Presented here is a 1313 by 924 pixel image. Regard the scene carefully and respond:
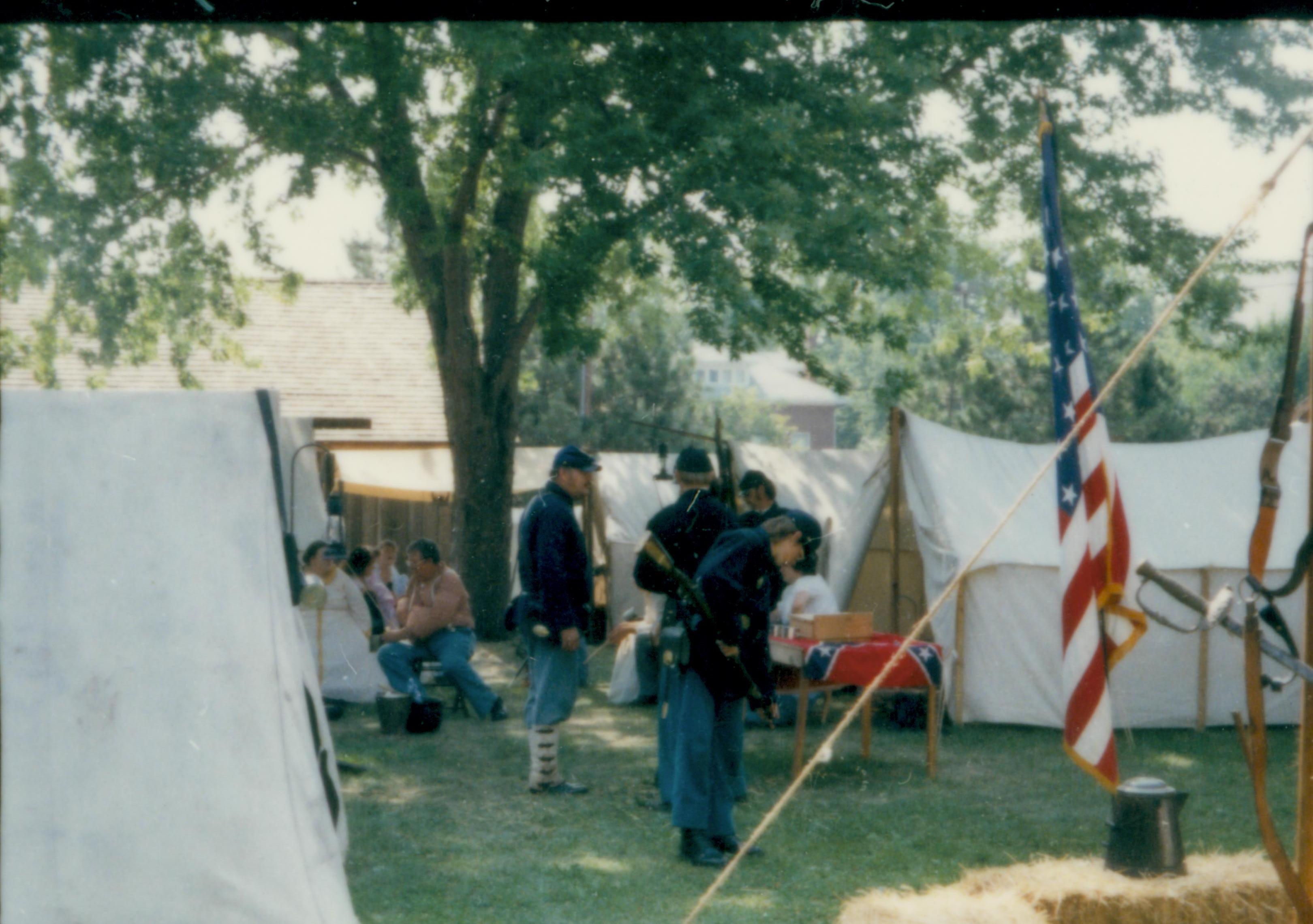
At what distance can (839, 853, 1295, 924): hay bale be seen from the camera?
3453 mm

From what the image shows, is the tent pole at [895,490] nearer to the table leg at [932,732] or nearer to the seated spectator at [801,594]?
the seated spectator at [801,594]

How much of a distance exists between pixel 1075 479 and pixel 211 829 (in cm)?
367

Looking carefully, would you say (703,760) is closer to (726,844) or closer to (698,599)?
(726,844)

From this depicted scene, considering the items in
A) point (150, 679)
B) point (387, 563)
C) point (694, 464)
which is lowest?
point (387, 563)

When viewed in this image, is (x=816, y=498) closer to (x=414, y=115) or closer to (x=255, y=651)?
(x=414, y=115)

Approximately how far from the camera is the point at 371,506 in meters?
21.5

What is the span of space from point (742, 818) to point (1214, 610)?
408 cm

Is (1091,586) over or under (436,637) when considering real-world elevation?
over

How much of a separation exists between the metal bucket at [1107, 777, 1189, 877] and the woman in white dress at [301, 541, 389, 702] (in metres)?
6.33

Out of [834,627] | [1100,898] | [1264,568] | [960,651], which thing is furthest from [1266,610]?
[960,651]

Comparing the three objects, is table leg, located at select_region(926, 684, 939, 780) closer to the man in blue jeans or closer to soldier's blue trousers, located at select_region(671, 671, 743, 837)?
soldier's blue trousers, located at select_region(671, 671, 743, 837)

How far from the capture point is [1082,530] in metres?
5.57

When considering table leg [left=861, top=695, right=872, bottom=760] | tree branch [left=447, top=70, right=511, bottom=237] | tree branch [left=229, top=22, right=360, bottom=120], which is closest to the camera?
table leg [left=861, top=695, right=872, bottom=760]

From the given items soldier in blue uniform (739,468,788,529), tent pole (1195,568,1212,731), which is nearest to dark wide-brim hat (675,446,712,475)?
soldier in blue uniform (739,468,788,529)
